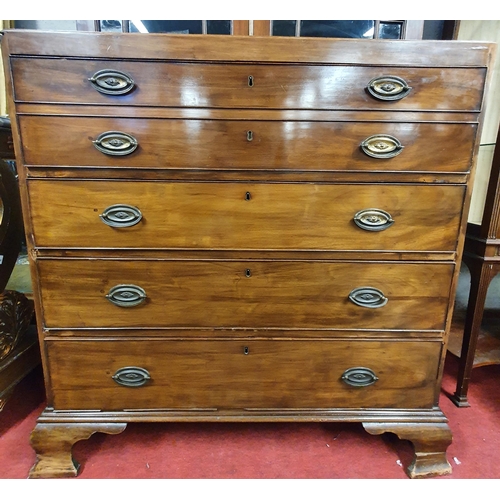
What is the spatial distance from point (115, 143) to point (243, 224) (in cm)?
42

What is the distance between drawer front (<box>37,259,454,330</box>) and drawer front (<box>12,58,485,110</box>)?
0.46m

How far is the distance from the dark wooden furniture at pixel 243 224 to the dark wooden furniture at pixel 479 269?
36 cm

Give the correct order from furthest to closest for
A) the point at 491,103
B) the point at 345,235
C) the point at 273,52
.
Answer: the point at 491,103 < the point at 345,235 < the point at 273,52

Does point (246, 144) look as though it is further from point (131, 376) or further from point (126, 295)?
point (131, 376)

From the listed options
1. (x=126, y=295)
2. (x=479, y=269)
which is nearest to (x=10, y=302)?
(x=126, y=295)

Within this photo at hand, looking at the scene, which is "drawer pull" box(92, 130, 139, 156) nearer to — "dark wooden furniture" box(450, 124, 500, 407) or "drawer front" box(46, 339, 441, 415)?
"drawer front" box(46, 339, 441, 415)

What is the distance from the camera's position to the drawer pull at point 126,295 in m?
1.08

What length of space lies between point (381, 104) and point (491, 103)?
0.78 meters

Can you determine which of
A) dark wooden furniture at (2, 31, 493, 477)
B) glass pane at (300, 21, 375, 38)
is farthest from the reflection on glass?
glass pane at (300, 21, 375, 38)

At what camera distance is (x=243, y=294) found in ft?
3.62

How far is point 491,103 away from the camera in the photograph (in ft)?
4.71

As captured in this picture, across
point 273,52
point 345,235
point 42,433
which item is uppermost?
point 273,52
